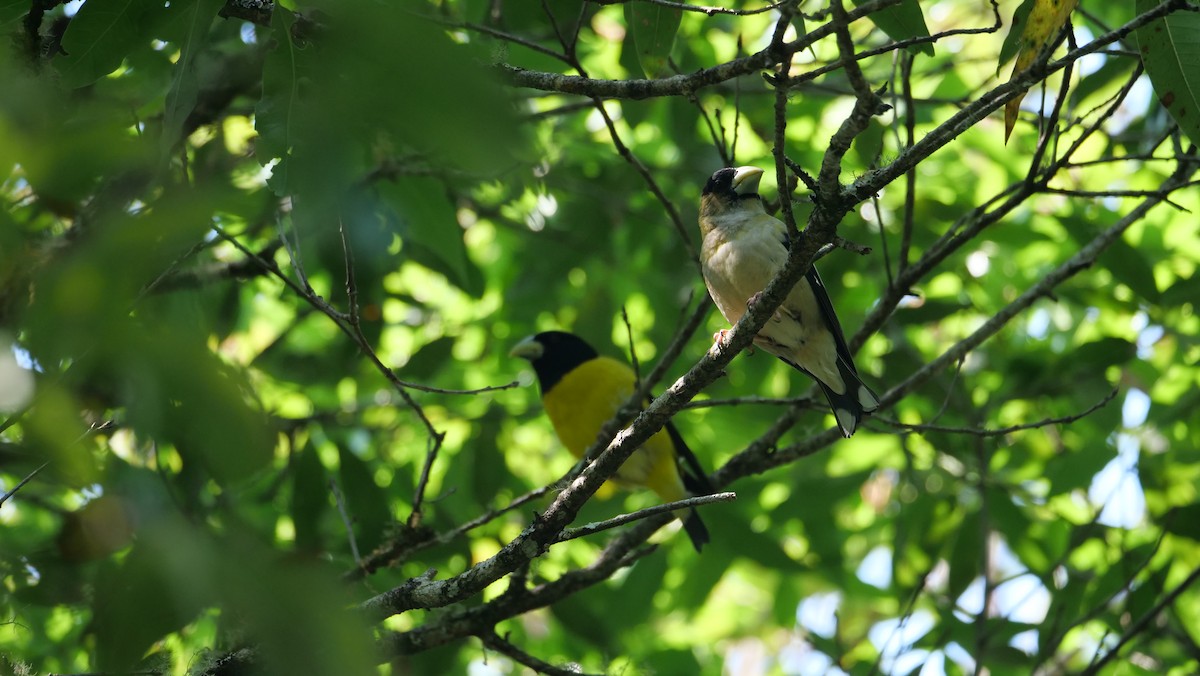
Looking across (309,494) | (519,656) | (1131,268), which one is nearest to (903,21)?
(1131,268)

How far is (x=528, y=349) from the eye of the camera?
648cm

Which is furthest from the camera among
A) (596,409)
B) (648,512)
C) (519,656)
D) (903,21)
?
(596,409)

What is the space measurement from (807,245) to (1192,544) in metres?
3.75

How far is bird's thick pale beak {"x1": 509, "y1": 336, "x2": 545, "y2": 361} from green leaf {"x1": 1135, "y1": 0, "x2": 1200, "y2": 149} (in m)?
4.16

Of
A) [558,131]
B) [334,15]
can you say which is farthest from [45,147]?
[558,131]

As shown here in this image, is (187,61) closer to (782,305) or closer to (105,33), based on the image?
(105,33)

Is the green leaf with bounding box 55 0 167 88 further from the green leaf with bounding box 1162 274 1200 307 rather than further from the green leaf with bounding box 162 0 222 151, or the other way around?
the green leaf with bounding box 1162 274 1200 307

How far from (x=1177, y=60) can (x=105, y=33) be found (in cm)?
259

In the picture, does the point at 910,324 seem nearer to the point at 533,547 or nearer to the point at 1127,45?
the point at 1127,45

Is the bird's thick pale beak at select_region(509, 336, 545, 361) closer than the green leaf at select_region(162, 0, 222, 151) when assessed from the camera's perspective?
No

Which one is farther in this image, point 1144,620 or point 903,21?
point 1144,620

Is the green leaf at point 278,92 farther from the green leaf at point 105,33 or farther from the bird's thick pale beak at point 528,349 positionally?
the bird's thick pale beak at point 528,349

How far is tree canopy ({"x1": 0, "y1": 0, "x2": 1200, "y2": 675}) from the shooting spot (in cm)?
101

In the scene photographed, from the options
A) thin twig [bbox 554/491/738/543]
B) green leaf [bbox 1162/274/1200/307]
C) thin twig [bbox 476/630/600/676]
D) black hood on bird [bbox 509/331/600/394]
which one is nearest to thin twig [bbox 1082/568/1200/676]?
green leaf [bbox 1162/274/1200/307]
